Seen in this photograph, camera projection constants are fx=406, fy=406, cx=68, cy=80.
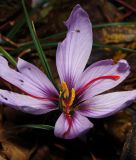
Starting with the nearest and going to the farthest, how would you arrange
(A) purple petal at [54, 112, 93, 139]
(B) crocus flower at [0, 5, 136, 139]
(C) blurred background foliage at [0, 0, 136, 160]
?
(A) purple petal at [54, 112, 93, 139]
(B) crocus flower at [0, 5, 136, 139]
(C) blurred background foliage at [0, 0, 136, 160]

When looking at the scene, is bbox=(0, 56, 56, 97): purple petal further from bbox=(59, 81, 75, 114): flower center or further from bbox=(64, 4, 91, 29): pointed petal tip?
bbox=(64, 4, 91, 29): pointed petal tip

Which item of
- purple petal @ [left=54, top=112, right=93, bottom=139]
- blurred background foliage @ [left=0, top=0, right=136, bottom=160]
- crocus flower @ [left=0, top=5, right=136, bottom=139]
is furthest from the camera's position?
blurred background foliage @ [left=0, top=0, right=136, bottom=160]

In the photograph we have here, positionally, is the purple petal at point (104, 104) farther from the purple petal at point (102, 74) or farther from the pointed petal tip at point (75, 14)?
the pointed petal tip at point (75, 14)

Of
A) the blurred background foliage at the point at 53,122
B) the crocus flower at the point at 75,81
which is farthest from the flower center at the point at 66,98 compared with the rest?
the blurred background foliage at the point at 53,122

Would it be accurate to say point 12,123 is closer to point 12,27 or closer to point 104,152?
point 104,152

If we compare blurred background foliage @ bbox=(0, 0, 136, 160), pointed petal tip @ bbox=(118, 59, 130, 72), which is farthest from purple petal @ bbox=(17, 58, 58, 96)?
pointed petal tip @ bbox=(118, 59, 130, 72)
